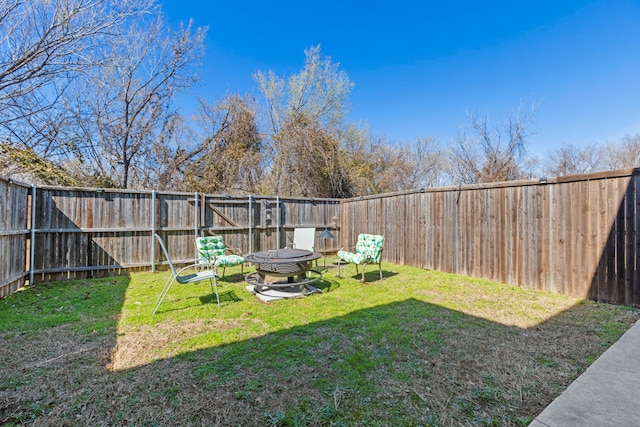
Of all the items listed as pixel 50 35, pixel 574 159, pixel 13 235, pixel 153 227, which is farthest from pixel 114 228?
pixel 574 159

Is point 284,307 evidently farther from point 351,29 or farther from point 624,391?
point 351,29

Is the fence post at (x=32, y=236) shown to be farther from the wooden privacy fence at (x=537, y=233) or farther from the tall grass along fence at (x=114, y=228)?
the wooden privacy fence at (x=537, y=233)

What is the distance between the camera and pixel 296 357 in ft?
8.12

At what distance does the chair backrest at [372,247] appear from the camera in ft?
17.7

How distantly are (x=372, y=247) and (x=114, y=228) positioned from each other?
549 centimetres

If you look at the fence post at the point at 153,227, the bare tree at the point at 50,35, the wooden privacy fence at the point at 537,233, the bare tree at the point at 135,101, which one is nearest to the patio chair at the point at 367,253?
the wooden privacy fence at the point at 537,233

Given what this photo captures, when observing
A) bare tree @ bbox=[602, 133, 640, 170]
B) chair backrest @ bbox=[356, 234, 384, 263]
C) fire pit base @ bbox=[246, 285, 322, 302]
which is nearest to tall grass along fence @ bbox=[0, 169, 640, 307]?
chair backrest @ bbox=[356, 234, 384, 263]

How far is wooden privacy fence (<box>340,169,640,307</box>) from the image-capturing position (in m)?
3.84

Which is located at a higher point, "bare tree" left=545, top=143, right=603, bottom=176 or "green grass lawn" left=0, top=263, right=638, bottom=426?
"bare tree" left=545, top=143, right=603, bottom=176

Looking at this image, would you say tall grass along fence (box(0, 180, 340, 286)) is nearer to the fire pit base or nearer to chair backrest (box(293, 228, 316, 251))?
chair backrest (box(293, 228, 316, 251))

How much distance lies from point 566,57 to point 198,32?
10463 mm

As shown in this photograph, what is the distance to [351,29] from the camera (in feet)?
29.6

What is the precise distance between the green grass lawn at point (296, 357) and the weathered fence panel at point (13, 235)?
1.97 feet

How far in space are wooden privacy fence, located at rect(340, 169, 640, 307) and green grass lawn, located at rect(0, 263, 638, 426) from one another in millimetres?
478
